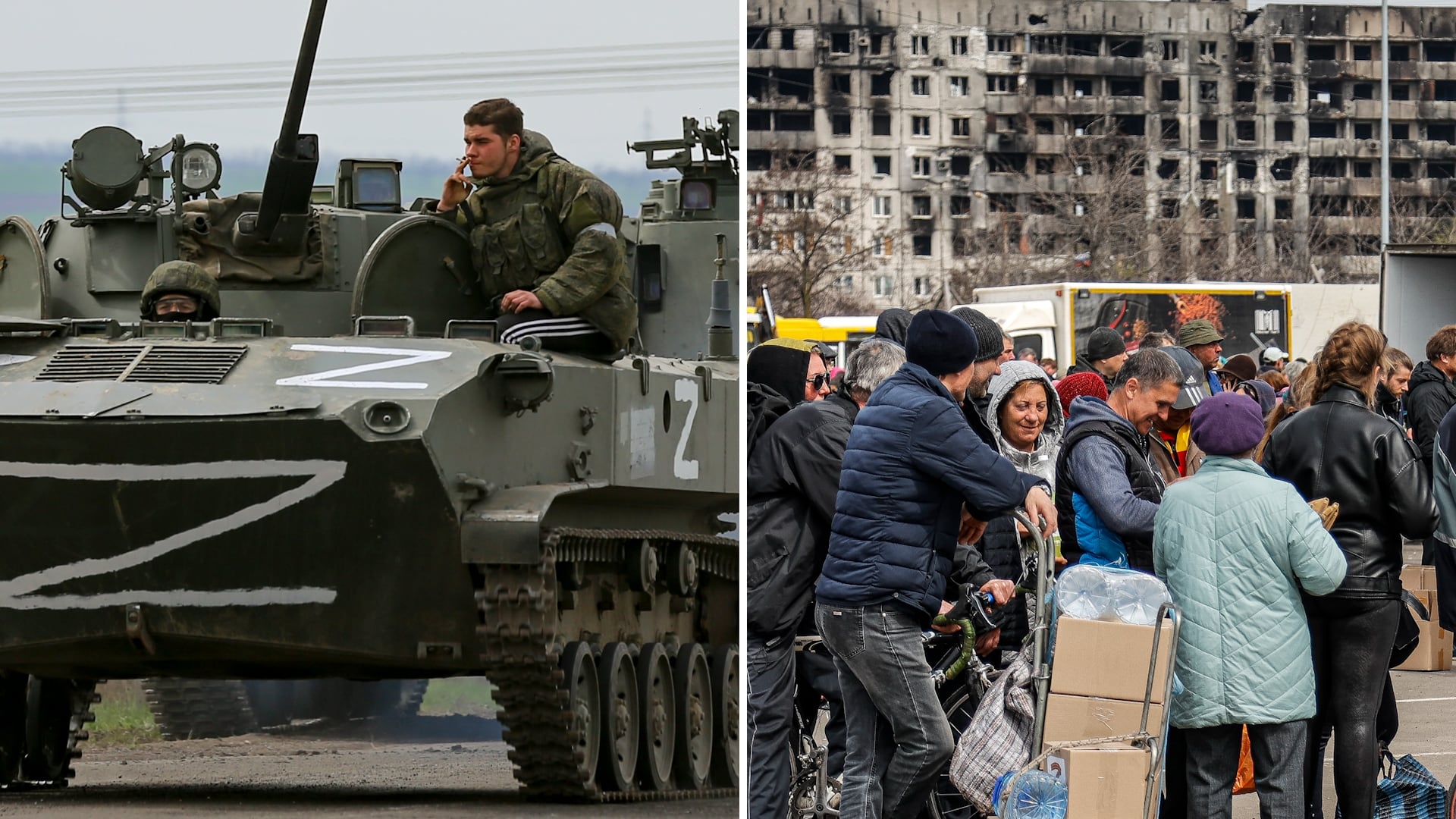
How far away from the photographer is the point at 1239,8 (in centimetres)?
8975

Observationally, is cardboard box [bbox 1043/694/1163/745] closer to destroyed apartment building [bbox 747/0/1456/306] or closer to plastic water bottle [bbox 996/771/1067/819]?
plastic water bottle [bbox 996/771/1067/819]

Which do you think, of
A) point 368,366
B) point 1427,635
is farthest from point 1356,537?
point 1427,635

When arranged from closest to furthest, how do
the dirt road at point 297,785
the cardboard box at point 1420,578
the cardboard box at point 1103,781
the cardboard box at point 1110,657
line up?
the cardboard box at point 1103,781 < the cardboard box at point 1110,657 < the dirt road at point 297,785 < the cardboard box at point 1420,578

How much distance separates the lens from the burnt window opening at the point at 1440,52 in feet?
320

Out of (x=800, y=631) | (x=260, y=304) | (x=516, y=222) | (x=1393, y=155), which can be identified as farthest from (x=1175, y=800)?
(x=1393, y=155)

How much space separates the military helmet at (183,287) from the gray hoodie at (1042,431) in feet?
14.7

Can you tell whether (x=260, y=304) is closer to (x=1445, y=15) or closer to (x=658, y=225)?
(x=658, y=225)

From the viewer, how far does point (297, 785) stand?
12.4m

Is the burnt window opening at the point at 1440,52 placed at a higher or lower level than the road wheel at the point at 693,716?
higher

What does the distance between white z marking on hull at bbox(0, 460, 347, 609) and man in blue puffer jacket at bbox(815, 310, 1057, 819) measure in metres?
3.21

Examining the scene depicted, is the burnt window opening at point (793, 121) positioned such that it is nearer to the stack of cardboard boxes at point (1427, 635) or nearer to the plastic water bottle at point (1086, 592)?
the stack of cardboard boxes at point (1427, 635)

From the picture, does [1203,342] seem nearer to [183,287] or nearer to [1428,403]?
[1428,403]

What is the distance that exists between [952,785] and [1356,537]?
1.63 metres

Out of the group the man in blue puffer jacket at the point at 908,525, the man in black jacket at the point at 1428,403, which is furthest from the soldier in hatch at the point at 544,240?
the man in black jacket at the point at 1428,403
